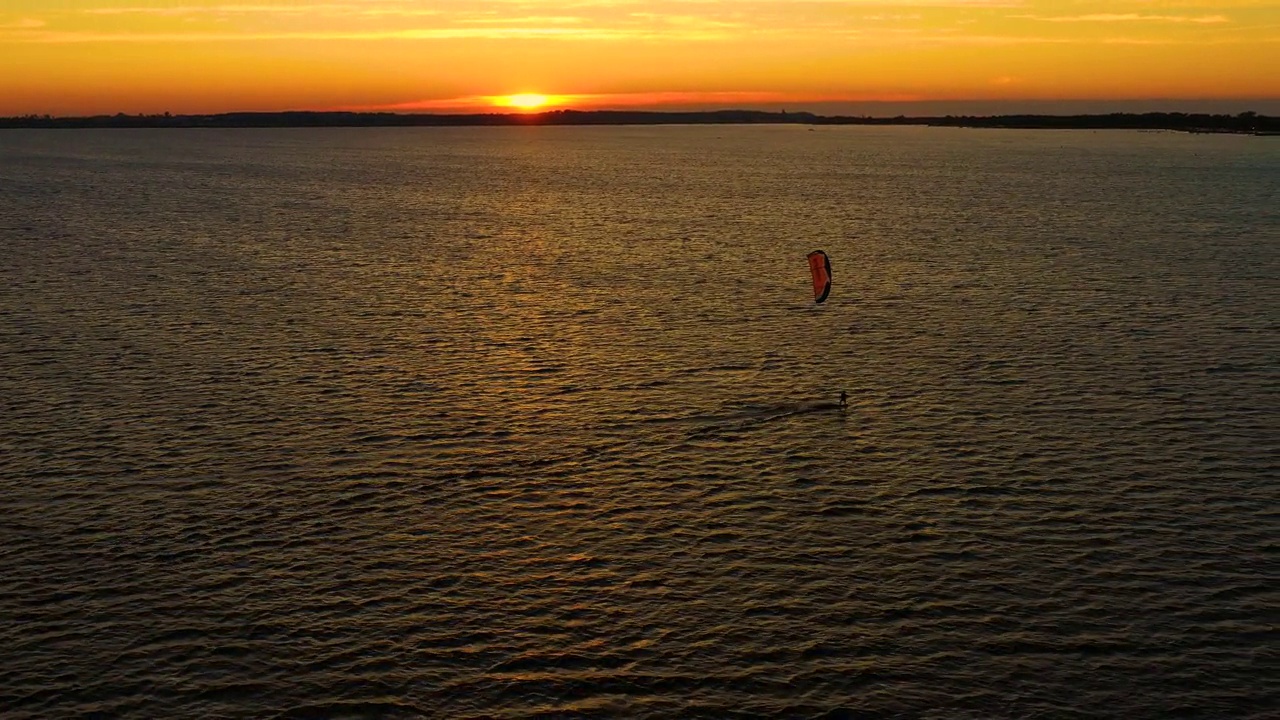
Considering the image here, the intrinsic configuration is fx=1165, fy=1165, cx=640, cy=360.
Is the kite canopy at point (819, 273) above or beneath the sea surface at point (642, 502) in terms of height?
above

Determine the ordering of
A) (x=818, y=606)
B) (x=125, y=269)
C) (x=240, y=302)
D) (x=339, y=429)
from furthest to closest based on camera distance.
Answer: (x=125, y=269) → (x=240, y=302) → (x=339, y=429) → (x=818, y=606)

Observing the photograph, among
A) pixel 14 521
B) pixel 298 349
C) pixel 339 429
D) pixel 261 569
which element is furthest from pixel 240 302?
pixel 261 569

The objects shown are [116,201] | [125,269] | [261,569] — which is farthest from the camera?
[116,201]

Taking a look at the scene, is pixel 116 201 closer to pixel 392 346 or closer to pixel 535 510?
pixel 392 346

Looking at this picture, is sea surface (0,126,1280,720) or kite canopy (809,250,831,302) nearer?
sea surface (0,126,1280,720)

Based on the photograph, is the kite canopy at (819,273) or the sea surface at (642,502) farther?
the kite canopy at (819,273)

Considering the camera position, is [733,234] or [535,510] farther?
[733,234]

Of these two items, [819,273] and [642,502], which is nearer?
[642,502]

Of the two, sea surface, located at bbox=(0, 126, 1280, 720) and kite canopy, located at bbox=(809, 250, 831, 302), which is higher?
kite canopy, located at bbox=(809, 250, 831, 302)
